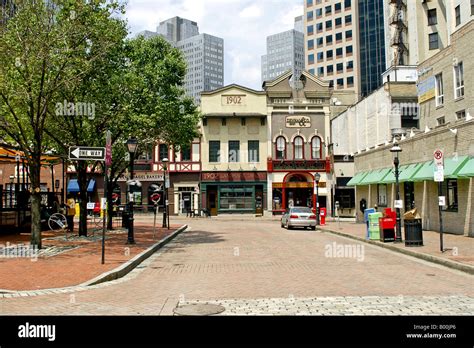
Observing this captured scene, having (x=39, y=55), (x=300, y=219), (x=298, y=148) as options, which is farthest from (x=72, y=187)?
(x=39, y=55)

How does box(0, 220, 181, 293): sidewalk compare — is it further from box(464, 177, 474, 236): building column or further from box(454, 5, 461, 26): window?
box(454, 5, 461, 26): window

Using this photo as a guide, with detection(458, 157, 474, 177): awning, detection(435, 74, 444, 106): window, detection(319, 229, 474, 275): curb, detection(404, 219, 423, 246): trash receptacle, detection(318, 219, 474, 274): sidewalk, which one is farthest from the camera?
detection(435, 74, 444, 106): window

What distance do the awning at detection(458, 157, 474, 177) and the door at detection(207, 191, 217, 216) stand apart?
28896mm

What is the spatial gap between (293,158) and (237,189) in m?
6.47

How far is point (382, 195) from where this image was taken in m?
29.3

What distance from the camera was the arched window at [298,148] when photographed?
44875 mm

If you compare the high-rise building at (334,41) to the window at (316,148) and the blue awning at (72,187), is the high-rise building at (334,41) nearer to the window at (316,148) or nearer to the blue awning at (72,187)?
the window at (316,148)

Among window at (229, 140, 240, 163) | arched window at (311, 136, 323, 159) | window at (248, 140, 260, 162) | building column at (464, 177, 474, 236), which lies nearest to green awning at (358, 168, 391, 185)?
building column at (464, 177, 474, 236)

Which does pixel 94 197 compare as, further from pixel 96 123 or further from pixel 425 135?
pixel 425 135

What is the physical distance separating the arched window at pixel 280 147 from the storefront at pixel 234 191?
2472 mm

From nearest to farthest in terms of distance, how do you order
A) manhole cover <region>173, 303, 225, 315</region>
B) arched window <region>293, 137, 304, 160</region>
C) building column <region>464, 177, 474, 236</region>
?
manhole cover <region>173, 303, 225, 315</region>, building column <region>464, 177, 474, 236</region>, arched window <region>293, 137, 304, 160</region>

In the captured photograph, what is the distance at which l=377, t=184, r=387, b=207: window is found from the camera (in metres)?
28.8

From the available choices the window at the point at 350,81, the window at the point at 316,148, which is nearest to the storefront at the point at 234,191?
the window at the point at 316,148
